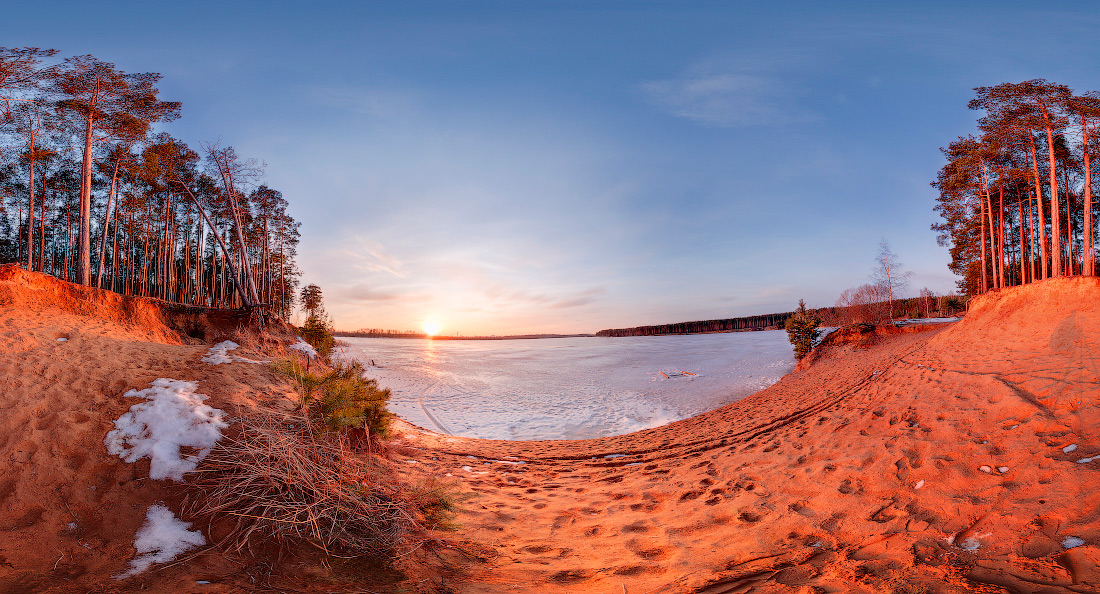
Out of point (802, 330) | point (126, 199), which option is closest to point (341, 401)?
point (802, 330)

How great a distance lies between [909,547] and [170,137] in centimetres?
2832

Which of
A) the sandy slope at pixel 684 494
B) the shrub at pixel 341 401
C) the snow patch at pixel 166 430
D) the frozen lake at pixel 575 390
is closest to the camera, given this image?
the sandy slope at pixel 684 494

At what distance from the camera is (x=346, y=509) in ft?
12.7

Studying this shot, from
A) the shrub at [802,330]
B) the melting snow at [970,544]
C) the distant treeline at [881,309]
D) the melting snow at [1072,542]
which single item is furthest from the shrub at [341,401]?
the distant treeline at [881,309]

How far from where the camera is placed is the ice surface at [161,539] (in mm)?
3234

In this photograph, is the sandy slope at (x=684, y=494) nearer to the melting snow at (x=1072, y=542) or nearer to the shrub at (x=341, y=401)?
the melting snow at (x=1072, y=542)

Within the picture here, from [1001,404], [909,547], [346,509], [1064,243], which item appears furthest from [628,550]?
[1064,243]

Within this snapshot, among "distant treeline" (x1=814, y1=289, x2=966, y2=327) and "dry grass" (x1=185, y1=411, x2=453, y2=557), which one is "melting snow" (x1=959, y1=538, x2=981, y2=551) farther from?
"distant treeline" (x1=814, y1=289, x2=966, y2=327)

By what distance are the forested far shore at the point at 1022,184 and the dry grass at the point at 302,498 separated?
2299cm

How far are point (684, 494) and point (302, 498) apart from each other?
4882 millimetres

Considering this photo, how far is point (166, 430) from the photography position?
461 cm

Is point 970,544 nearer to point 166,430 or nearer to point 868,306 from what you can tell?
point 166,430

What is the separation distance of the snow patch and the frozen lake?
8885 millimetres

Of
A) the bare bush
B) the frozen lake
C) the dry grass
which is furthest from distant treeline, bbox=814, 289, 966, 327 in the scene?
the dry grass
